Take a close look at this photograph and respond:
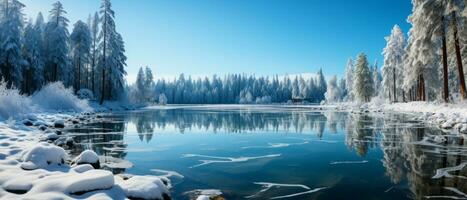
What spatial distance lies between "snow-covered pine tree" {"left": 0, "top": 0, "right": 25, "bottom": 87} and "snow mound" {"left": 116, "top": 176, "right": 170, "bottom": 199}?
42.0m

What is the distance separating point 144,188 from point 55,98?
2850 cm

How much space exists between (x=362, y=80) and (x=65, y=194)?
64.1 metres

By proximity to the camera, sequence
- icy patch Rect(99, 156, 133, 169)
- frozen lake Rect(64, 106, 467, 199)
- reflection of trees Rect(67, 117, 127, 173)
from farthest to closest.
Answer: reflection of trees Rect(67, 117, 127, 173) → icy patch Rect(99, 156, 133, 169) → frozen lake Rect(64, 106, 467, 199)

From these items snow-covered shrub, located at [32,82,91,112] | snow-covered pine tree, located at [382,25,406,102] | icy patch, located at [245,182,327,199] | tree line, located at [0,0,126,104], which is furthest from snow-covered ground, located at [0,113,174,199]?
snow-covered pine tree, located at [382,25,406,102]

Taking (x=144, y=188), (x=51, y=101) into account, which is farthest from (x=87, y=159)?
(x=51, y=101)

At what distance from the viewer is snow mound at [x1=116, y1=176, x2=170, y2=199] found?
587 centimetres

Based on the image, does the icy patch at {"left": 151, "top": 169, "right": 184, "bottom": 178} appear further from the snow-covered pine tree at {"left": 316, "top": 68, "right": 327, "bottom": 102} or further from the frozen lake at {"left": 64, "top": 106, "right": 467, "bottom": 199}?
the snow-covered pine tree at {"left": 316, "top": 68, "right": 327, "bottom": 102}

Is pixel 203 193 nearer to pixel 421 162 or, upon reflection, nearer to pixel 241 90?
pixel 421 162

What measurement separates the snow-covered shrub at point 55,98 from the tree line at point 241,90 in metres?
105

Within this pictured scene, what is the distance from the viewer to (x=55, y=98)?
30250mm

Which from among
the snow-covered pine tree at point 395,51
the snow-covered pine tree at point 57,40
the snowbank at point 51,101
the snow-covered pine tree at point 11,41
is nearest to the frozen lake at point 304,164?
the snowbank at point 51,101

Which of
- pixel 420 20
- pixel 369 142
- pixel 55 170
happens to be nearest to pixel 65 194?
pixel 55 170

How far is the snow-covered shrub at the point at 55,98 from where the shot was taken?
94.5ft

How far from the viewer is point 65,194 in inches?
215
